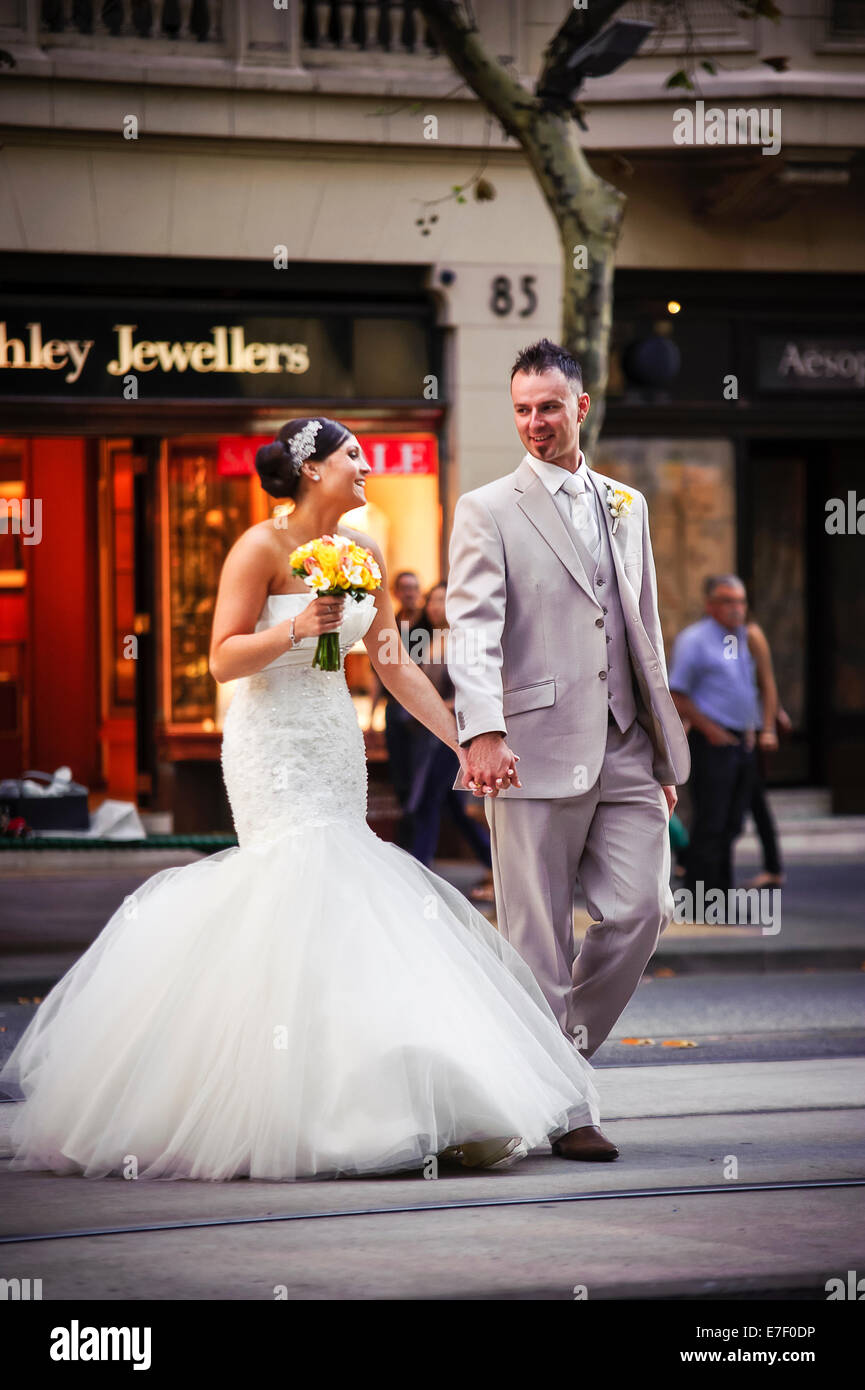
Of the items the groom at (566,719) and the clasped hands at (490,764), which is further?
the groom at (566,719)

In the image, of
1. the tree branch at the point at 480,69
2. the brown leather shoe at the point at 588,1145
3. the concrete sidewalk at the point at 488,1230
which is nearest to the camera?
the concrete sidewalk at the point at 488,1230

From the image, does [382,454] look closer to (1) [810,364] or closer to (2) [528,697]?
(1) [810,364]

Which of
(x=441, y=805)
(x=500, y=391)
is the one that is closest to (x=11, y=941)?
(x=441, y=805)

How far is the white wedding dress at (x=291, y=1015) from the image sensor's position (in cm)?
500

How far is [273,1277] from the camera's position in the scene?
416 centimetres

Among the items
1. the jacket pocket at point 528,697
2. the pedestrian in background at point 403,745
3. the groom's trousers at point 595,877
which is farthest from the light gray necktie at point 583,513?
the pedestrian in background at point 403,745

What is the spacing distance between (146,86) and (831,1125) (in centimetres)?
1001

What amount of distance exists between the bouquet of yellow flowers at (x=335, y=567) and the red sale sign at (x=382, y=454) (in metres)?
8.78

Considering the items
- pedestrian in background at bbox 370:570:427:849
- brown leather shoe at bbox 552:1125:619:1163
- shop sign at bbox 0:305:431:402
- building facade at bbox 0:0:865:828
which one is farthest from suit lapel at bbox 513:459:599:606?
shop sign at bbox 0:305:431:402

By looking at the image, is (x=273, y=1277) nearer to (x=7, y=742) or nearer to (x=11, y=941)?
(x=11, y=941)

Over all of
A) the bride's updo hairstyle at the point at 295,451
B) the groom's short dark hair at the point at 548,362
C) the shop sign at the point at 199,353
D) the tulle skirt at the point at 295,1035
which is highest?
the shop sign at the point at 199,353

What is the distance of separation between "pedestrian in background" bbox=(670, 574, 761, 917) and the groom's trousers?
228 inches

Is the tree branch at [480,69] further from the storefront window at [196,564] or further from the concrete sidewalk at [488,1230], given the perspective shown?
the concrete sidewalk at [488,1230]

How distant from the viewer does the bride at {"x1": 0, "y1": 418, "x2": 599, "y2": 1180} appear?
500 centimetres
